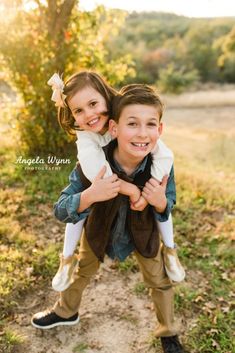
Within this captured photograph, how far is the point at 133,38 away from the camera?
2722 cm

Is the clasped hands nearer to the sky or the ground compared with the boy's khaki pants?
nearer to the sky

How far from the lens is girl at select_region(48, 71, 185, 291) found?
8.25ft

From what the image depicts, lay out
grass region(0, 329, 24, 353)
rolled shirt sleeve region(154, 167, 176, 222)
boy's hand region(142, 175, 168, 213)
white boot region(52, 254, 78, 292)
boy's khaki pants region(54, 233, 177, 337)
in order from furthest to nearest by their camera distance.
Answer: grass region(0, 329, 24, 353)
white boot region(52, 254, 78, 292)
boy's khaki pants region(54, 233, 177, 337)
rolled shirt sleeve region(154, 167, 176, 222)
boy's hand region(142, 175, 168, 213)

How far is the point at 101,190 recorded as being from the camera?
2398 millimetres

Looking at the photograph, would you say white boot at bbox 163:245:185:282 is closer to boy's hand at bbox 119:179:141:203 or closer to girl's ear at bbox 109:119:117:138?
boy's hand at bbox 119:179:141:203

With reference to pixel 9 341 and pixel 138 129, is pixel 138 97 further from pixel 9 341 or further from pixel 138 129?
pixel 9 341

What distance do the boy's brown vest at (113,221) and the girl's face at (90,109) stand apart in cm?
16

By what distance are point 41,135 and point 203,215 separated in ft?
8.33

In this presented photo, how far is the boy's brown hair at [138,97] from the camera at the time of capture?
2.37m

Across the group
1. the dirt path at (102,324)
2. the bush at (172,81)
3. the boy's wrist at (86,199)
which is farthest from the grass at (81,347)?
the bush at (172,81)

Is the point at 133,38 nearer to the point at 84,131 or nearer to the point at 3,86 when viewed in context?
the point at 3,86

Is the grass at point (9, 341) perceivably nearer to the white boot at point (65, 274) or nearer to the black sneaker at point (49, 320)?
the black sneaker at point (49, 320)

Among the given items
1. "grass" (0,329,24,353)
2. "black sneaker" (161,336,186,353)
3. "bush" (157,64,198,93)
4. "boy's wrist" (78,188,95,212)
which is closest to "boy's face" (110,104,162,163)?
"boy's wrist" (78,188,95,212)

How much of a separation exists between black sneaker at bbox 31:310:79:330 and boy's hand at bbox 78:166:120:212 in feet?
4.09
